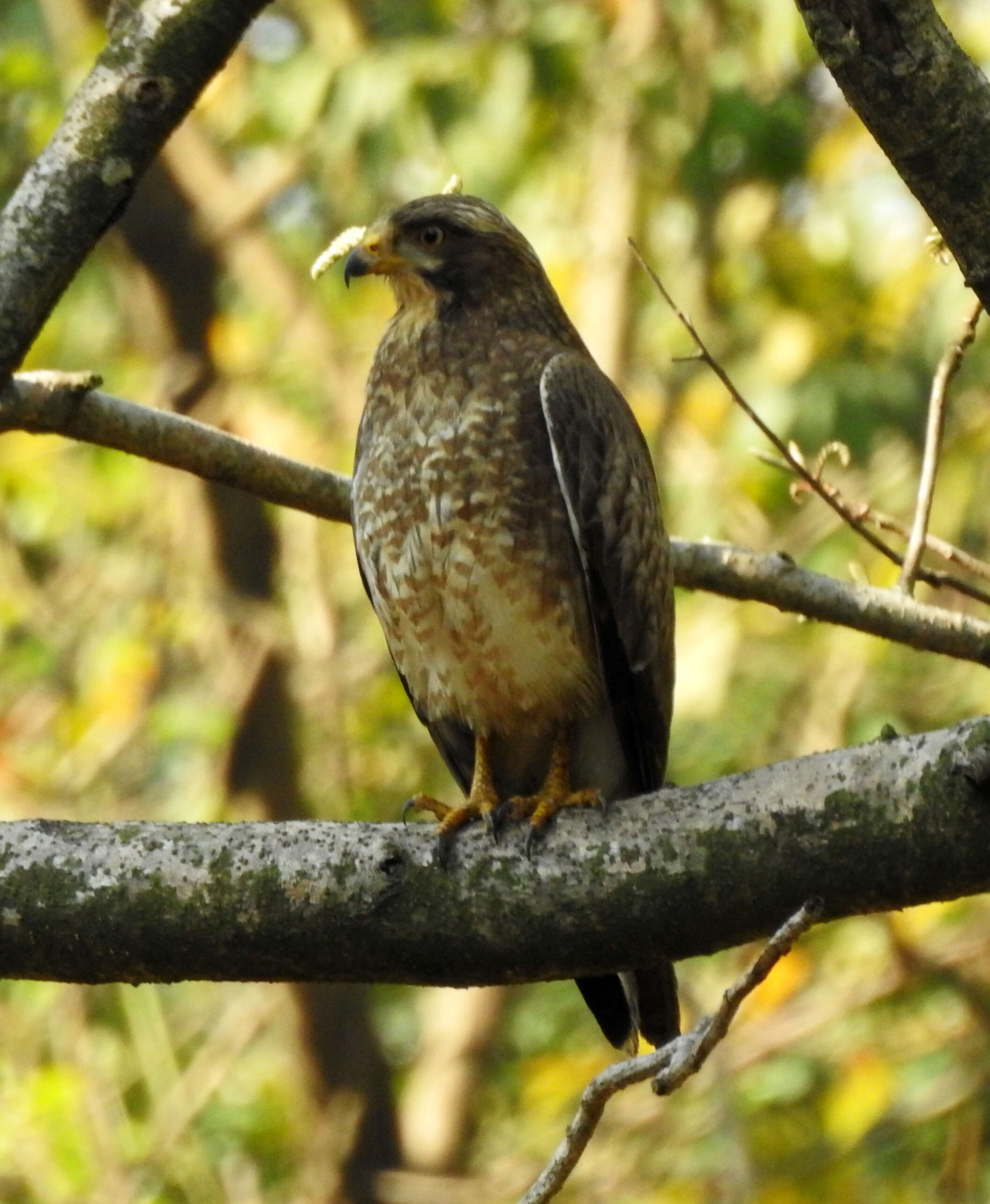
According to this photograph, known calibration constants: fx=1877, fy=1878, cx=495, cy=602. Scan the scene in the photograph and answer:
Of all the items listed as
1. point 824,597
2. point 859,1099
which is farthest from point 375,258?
point 859,1099

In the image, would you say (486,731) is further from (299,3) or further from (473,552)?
(299,3)

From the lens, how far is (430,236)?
14.6 feet

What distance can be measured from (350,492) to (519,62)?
440 cm

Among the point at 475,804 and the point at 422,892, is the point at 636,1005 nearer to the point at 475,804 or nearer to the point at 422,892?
the point at 475,804

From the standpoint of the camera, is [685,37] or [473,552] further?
[685,37]

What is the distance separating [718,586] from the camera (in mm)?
3965

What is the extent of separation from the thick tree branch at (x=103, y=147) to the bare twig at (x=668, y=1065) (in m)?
1.67

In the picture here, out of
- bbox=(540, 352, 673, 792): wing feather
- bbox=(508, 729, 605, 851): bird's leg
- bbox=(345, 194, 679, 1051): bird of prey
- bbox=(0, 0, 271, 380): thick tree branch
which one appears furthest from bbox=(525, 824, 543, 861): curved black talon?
bbox=(0, 0, 271, 380): thick tree branch

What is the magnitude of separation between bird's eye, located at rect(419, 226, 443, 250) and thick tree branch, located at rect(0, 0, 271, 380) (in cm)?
121

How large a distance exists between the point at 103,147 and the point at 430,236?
134 cm

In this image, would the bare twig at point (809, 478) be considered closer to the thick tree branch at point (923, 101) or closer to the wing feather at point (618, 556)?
the wing feather at point (618, 556)

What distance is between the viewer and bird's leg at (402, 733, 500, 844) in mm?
3291

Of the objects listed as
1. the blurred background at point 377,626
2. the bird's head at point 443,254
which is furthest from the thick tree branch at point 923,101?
the blurred background at point 377,626

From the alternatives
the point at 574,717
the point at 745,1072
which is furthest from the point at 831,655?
the point at 574,717
